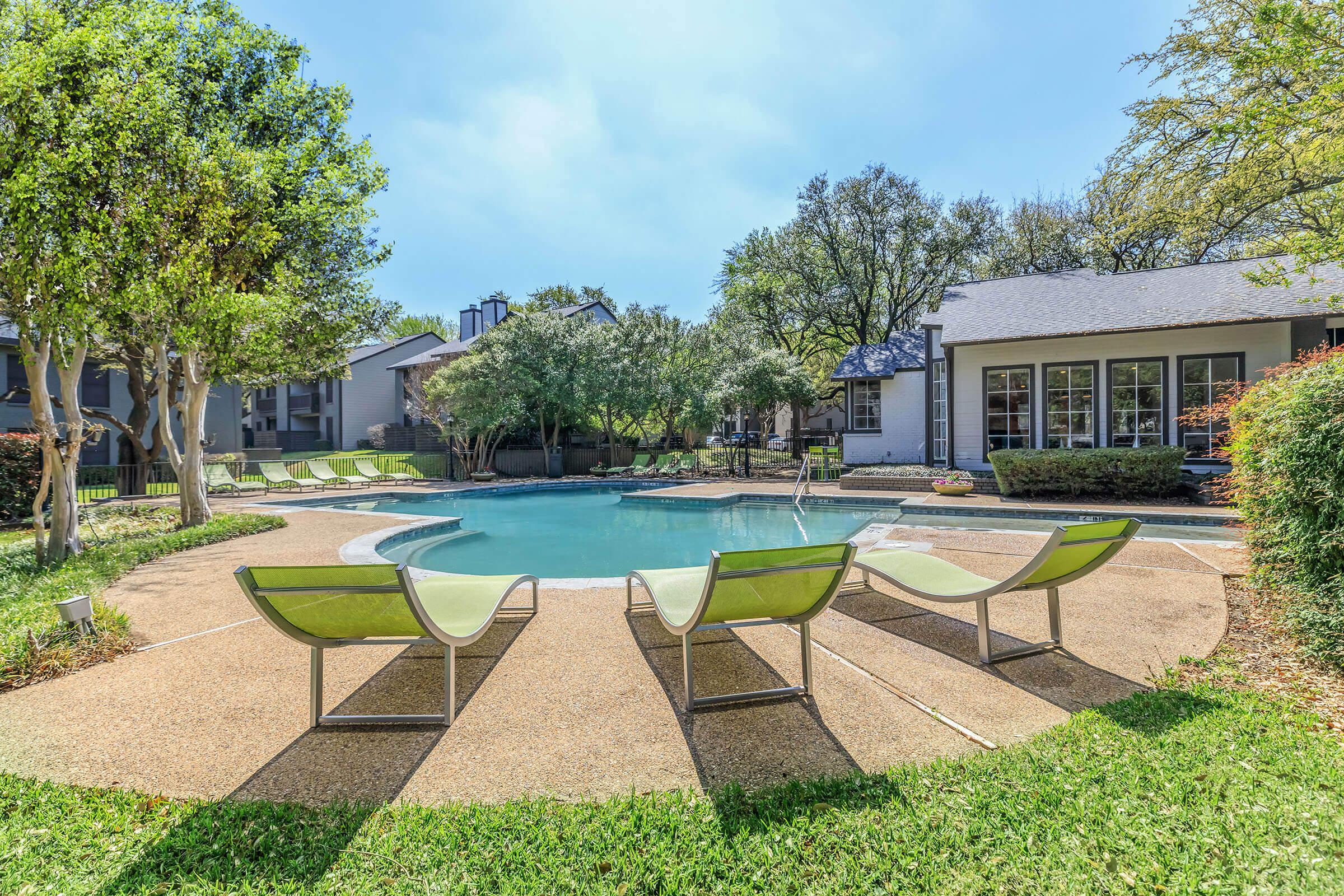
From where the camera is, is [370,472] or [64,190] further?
[370,472]

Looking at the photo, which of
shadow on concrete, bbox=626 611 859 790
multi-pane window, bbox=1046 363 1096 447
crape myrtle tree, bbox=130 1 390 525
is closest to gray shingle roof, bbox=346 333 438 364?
crape myrtle tree, bbox=130 1 390 525

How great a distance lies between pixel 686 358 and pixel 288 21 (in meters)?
15.6

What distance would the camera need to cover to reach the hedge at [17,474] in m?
10.4

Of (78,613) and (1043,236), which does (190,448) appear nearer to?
(78,613)

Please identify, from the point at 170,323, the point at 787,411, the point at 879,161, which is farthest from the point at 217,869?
the point at 787,411

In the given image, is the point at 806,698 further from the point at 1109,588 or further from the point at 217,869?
the point at 1109,588

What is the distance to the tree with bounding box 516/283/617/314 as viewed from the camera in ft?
145

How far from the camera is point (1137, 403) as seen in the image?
14.9 metres

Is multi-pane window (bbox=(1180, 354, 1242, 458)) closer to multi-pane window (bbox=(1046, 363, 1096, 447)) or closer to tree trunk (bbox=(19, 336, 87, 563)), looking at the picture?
multi-pane window (bbox=(1046, 363, 1096, 447))

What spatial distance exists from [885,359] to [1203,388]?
836cm

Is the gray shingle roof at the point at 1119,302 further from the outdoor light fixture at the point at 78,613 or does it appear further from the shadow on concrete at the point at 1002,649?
the outdoor light fixture at the point at 78,613

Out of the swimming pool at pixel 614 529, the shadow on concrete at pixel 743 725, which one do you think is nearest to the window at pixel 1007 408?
the swimming pool at pixel 614 529

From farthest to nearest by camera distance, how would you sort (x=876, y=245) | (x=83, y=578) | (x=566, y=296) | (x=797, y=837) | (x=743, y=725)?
1. (x=566, y=296)
2. (x=876, y=245)
3. (x=83, y=578)
4. (x=743, y=725)
5. (x=797, y=837)

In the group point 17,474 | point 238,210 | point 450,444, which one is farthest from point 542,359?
point 17,474
